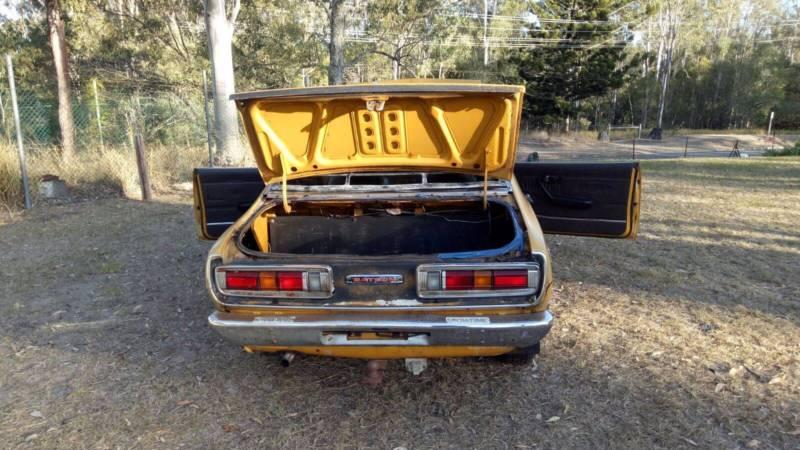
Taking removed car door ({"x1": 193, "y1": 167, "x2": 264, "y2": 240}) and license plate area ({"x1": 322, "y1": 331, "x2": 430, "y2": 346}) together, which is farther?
removed car door ({"x1": 193, "y1": 167, "x2": 264, "y2": 240})

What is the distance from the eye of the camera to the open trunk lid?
3.08 metres

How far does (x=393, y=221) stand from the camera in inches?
151

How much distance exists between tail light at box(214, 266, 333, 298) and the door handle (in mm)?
2337

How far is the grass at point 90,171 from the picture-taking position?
849 centimetres

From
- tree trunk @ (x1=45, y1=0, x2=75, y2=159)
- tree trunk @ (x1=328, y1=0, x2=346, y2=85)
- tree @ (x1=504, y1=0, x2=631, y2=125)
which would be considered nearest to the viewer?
tree trunk @ (x1=45, y1=0, x2=75, y2=159)

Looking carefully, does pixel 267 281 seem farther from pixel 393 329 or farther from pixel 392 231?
pixel 392 231

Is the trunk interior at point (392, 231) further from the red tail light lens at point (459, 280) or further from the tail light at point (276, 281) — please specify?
the red tail light lens at point (459, 280)

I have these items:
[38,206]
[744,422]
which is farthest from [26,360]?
[38,206]

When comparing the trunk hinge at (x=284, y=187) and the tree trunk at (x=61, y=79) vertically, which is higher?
the tree trunk at (x=61, y=79)

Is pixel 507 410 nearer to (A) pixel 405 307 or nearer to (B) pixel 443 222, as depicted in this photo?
(A) pixel 405 307

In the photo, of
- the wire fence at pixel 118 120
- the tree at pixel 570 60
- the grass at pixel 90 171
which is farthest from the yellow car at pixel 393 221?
the tree at pixel 570 60

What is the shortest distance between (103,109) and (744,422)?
1498 cm

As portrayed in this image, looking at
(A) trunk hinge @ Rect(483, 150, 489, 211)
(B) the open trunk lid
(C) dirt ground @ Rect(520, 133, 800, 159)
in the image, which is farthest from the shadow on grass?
(C) dirt ground @ Rect(520, 133, 800, 159)

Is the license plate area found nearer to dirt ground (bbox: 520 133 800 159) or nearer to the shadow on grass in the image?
the shadow on grass
